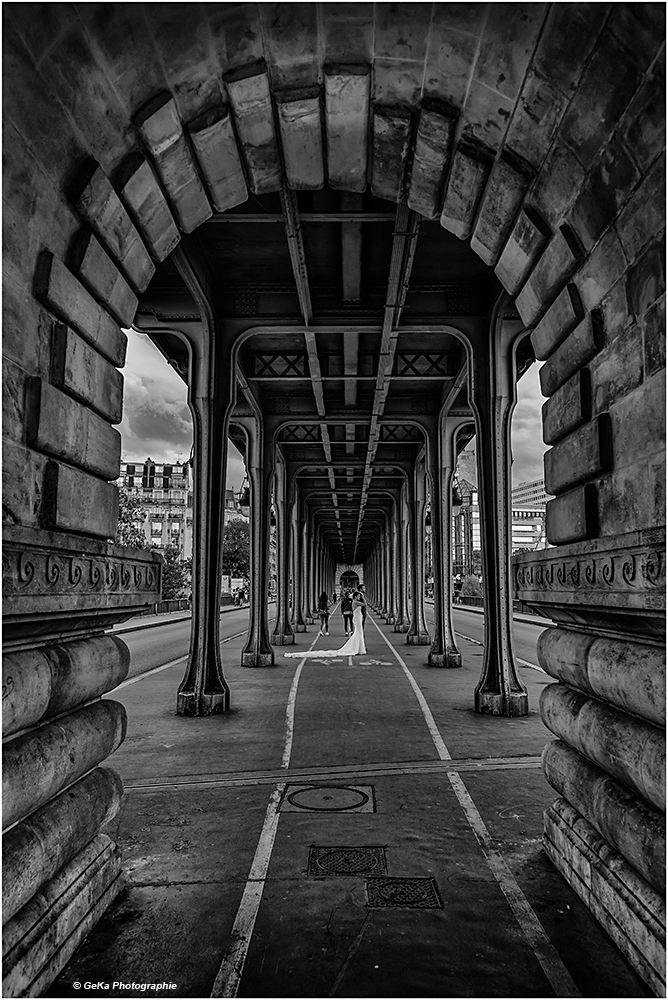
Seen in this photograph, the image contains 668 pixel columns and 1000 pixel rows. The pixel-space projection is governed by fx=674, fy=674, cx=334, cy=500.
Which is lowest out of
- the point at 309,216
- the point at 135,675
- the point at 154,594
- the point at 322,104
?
the point at 135,675

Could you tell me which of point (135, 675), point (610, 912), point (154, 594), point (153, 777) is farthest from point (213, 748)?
point (135, 675)

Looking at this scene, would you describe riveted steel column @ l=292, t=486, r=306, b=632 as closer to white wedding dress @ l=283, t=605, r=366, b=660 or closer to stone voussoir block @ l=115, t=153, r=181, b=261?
white wedding dress @ l=283, t=605, r=366, b=660

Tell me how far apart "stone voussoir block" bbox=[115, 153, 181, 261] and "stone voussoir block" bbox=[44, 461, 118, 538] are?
187 centimetres

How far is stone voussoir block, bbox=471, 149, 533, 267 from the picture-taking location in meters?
4.80

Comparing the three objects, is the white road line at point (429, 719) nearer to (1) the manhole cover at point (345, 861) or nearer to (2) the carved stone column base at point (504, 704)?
(2) the carved stone column base at point (504, 704)

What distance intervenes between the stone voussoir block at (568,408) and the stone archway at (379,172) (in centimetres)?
2

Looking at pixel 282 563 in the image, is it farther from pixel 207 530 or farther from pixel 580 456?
pixel 580 456

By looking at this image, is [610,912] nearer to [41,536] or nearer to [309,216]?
[41,536]

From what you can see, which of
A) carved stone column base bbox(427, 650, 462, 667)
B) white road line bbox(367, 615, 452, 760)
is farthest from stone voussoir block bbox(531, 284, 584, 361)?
carved stone column base bbox(427, 650, 462, 667)

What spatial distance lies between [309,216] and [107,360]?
19.0 ft

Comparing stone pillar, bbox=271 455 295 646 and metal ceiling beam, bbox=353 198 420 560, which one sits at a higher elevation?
metal ceiling beam, bbox=353 198 420 560

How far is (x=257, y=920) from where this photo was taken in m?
4.30

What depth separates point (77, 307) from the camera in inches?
162

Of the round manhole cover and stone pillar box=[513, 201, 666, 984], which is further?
the round manhole cover
